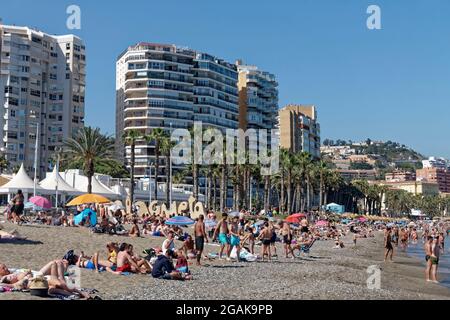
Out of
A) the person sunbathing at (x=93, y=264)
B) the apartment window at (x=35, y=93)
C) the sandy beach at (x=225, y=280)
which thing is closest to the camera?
the sandy beach at (x=225, y=280)

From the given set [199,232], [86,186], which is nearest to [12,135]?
[86,186]

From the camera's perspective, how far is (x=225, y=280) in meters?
17.2

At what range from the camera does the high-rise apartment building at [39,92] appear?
106 meters

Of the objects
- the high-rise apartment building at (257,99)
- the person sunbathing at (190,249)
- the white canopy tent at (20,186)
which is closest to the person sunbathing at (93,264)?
the person sunbathing at (190,249)

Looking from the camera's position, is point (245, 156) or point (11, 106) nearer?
point (245, 156)

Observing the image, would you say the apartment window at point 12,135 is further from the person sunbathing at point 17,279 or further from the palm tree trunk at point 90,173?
the person sunbathing at point 17,279

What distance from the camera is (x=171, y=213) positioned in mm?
49750

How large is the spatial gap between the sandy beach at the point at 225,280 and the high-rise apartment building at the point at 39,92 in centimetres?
8272

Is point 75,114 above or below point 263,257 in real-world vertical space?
above

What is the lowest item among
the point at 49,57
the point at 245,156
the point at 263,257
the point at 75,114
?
the point at 263,257

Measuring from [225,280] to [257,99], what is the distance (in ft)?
434
